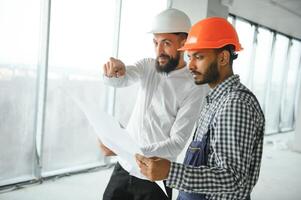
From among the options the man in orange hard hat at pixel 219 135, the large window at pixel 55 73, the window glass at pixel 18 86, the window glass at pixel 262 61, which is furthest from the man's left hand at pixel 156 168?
the window glass at pixel 262 61

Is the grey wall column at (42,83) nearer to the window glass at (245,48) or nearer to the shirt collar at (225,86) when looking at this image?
the shirt collar at (225,86)

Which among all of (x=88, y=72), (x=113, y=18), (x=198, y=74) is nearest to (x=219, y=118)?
(x=198, y=74)

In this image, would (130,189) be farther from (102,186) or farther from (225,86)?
(102,186)

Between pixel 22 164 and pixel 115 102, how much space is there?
128 centimetres

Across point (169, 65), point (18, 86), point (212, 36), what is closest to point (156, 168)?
point (212, 36)

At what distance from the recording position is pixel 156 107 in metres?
1.48

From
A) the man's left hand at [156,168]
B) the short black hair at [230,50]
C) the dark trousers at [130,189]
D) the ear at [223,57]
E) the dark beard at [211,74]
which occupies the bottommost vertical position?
the dark trousers at [130,189]

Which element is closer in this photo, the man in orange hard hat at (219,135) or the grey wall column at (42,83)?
the man in orange hard hat at (219,135)

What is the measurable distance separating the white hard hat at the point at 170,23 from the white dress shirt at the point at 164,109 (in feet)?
0.68

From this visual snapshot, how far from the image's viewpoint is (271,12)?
197 inches

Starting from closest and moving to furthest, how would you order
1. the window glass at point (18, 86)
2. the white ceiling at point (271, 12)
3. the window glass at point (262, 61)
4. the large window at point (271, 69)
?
the window glass at point (18, 86)
the white ceiling at point (271, 12)
the large window at point (271, 69)
the window glass at point (262, 61)

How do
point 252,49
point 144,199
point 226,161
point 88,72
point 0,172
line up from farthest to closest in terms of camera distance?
point 252,49
point 88,72
point 0,172
point 144,199
point 226,161

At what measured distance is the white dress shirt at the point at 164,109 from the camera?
135 centimetres

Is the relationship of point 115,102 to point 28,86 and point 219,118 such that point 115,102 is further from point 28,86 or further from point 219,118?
point 219,118
